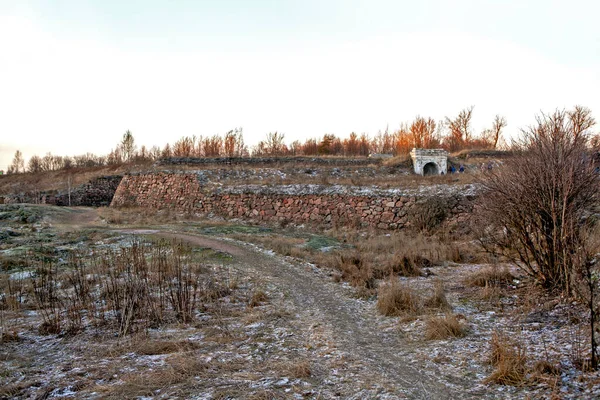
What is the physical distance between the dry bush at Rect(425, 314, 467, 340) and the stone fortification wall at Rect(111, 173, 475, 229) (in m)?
8.72

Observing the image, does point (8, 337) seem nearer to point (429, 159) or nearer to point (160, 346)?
point (160, 346)

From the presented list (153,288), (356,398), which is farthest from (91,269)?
(356,398)

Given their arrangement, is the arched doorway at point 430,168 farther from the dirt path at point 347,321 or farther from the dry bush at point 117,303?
the dry bush at point 117,303

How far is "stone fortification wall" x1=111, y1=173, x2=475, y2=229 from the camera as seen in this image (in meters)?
17.3

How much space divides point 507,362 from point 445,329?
133 centimetres

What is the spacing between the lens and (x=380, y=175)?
2930cm

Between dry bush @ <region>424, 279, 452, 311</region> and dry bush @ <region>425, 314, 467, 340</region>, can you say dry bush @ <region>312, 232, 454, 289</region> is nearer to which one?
dry bush @ <region>424, 279, 452, 311</region>

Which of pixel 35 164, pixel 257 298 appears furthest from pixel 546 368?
pixel 35 164

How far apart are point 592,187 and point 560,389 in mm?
4128

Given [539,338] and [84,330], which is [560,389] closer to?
[539,338]

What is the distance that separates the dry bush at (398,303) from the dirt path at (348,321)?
23cm

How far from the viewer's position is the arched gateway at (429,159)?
30.8 metres

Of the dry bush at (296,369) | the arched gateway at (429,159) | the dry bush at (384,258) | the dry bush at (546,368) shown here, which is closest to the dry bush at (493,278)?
the dry bush at (384,258)

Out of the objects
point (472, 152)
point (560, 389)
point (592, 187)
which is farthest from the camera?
point (472, 152)
